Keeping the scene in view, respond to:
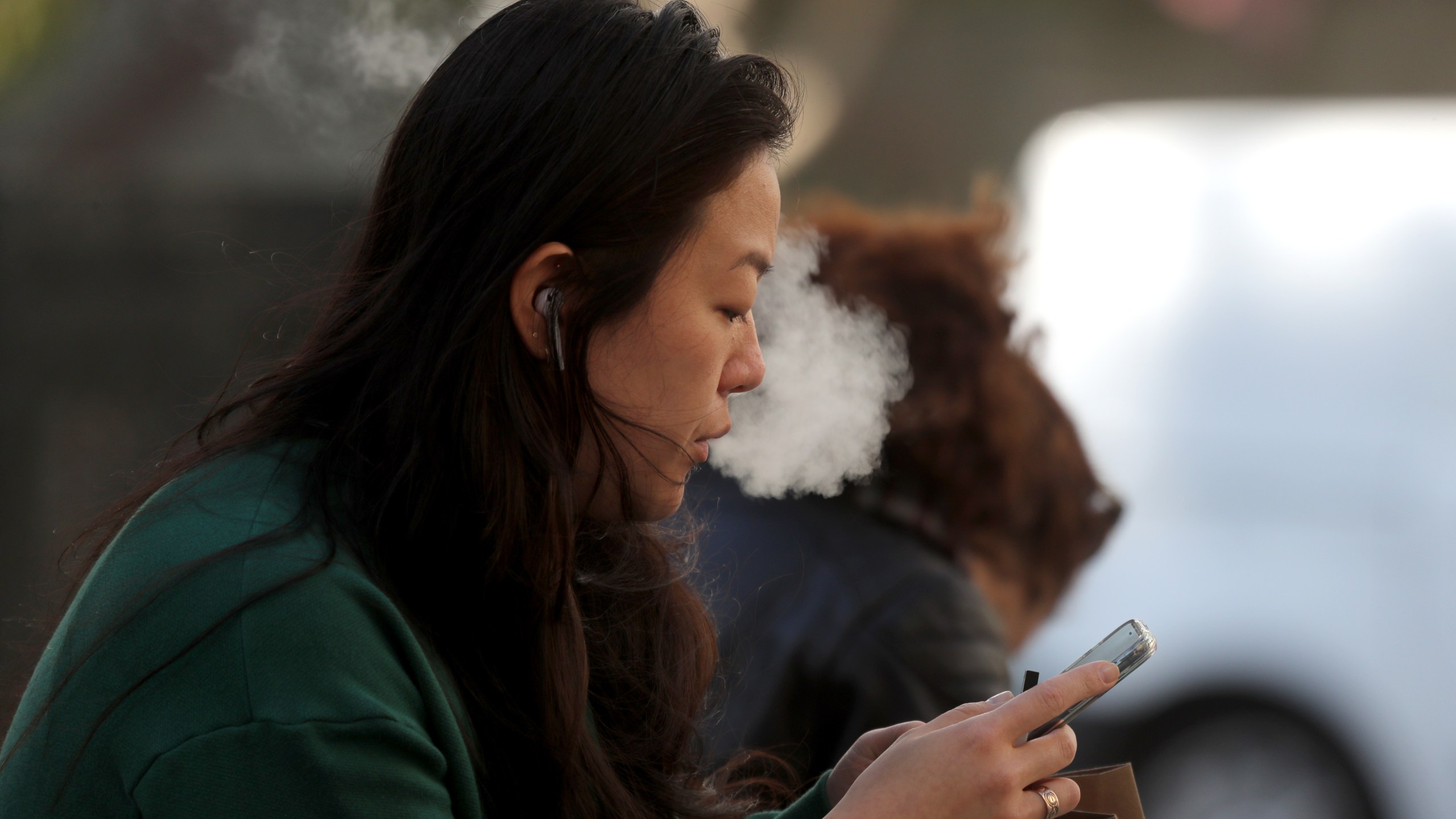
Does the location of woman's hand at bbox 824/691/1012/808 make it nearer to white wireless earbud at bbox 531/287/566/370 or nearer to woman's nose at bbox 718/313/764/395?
woman's nose at bbox 718/313/764/395

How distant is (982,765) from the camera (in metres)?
1.10

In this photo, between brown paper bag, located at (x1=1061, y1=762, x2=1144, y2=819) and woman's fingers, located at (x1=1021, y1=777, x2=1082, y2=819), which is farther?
brown paper bag, located at (x1=1061, y1=762, x2=1144, y2=819)

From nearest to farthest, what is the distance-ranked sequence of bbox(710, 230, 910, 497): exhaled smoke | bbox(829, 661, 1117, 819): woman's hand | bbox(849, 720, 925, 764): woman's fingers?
bbox(829, 661, 1117, 819): woman's hand → bbox(849, 720, 925, 764): woman's fingers → bbox(710, 230, 910, 497): exhaled smoke

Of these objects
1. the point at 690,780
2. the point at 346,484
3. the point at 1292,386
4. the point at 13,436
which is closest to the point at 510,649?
the point at 346,484

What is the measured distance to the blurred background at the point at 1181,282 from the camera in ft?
11.1

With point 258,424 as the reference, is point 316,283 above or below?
above

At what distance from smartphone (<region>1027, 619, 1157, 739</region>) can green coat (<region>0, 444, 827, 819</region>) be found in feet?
1.81

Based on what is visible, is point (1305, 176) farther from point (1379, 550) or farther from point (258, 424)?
point (258, 424)

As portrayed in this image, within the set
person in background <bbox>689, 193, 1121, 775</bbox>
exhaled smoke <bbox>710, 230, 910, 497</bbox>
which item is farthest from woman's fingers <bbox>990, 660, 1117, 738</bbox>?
exhaled smoke <bbox>710, 230, 910, 497</bbox>

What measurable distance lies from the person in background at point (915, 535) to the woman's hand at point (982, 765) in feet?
2.68

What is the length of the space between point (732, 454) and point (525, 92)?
Answer: 3.85ft

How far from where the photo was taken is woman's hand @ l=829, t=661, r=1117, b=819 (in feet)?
3.58

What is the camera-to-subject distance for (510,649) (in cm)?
125

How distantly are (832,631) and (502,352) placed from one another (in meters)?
1.08
